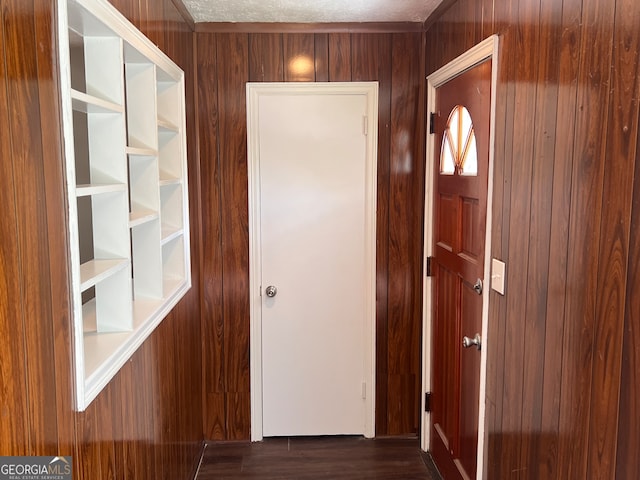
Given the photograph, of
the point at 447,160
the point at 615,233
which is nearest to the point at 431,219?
the point at 447,160

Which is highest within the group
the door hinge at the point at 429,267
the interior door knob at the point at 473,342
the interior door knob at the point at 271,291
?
the door hinge at the point at 429,267

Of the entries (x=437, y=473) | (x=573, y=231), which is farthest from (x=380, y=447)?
(x=573, y=231)

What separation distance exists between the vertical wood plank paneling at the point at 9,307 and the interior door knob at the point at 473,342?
1.66 meters

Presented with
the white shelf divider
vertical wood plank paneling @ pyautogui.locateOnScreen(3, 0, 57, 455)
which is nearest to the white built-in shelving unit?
the white shelf divider

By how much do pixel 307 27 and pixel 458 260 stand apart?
1.53 m

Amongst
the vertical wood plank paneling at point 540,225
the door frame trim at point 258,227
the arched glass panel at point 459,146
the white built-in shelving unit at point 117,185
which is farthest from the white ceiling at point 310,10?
the vertical wood plank paneling at point 540,225

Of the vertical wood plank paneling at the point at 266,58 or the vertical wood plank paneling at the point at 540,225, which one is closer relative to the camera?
the vertical wood plank paneling at the point at 540,225

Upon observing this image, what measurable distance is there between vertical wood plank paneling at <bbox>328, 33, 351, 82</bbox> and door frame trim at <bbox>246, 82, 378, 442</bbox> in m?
0.04

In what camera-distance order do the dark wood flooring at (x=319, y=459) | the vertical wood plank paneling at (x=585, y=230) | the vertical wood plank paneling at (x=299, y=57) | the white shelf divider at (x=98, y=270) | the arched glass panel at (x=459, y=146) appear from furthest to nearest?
the vertical wood plank paneling at (x=299, y=57) < the dark wood flooring at (x=319, y=459) < the arched glass panel at (x=459, y=146) < the white shelf divider at (x=98, y=270) < the vertical wood plank paneling at (x=585, y=230)

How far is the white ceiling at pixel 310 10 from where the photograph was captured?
255 centimetres

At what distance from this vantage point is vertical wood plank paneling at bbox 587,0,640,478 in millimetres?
1146

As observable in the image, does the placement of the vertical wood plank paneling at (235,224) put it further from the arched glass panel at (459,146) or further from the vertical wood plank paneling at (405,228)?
the arched glass panel at (459,146)

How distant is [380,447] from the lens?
122 inches

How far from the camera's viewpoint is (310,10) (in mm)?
2672
